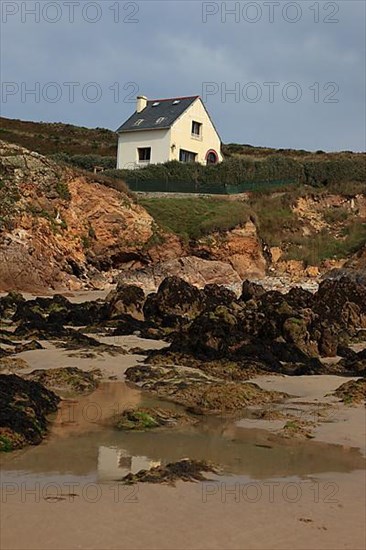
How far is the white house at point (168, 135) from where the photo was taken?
4678cm

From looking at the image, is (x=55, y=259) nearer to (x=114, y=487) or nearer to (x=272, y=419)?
(x=272, y=419)

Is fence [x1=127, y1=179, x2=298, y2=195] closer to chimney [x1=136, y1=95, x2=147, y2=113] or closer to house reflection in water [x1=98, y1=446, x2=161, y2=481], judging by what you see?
chimney [x1=136, y1=95, x2=147, y2=113]

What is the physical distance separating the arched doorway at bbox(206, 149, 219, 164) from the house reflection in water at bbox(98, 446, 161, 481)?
4506cm

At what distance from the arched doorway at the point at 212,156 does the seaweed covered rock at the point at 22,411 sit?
43299mm

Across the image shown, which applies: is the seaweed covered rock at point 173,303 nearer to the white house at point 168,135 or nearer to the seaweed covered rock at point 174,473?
the seaweed covered rock at point 174,473

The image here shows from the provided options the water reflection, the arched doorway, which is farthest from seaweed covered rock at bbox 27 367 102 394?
the arched doorway

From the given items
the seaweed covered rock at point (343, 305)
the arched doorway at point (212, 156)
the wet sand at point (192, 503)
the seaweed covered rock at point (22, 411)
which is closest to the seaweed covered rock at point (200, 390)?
the wet sand at point (192, 503)

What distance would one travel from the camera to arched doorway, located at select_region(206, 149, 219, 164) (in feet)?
165

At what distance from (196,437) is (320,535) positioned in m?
2.87

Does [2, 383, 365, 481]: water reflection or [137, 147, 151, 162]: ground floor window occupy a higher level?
[137, 147, 151, 162]: ground floor window

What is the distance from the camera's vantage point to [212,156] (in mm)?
50938

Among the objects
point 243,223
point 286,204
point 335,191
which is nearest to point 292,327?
point 243,223

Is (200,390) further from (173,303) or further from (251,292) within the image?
(251,292)

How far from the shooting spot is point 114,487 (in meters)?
5.07
